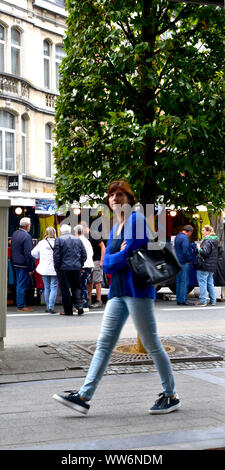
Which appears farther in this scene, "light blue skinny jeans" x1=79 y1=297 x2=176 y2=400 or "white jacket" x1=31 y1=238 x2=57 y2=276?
"white jacket" x1=31 y1=238 x2=57 y2=276

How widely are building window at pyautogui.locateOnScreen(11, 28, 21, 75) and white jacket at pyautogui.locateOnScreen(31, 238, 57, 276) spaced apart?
55.9 ft

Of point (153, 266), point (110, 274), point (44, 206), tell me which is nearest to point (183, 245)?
point (44, 206)

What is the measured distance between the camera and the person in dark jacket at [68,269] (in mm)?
12578

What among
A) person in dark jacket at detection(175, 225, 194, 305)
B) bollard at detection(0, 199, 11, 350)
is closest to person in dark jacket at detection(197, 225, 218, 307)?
person in dark jacket at detection(175, 225, 194, 305)

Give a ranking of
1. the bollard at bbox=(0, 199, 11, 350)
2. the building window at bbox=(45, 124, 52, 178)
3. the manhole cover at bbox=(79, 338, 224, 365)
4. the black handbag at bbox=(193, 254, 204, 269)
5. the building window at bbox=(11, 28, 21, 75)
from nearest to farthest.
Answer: the bollard at bbox=(0, 199, 11, 350)
the manhole cover at bbox=(79, 338, 224, 365)
the black handbag at bbox=(193, 254, 204, 269)
the building window at bbox=(11, 28, 21, 75)
the building window at bbox=(45, 124, 52, 178)

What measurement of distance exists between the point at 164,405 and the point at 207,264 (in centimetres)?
966

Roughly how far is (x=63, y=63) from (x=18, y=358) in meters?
3.92

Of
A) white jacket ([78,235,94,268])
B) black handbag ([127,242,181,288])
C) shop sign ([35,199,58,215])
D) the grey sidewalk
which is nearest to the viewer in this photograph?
the grey sidewalk

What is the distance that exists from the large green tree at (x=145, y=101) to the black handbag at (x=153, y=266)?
2499 millimetres

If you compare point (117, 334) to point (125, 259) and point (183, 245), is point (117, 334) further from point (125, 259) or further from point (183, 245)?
point (183, 245)

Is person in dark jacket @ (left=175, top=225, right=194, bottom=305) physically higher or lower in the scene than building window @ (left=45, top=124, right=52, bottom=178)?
lower

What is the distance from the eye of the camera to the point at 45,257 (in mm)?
Answer: 13383

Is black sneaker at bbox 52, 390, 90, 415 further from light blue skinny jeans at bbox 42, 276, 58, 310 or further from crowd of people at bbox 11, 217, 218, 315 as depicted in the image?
light blue skinny jeans at bbox 42, 276, 58, 310

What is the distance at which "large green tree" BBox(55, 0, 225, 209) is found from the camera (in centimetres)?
753
